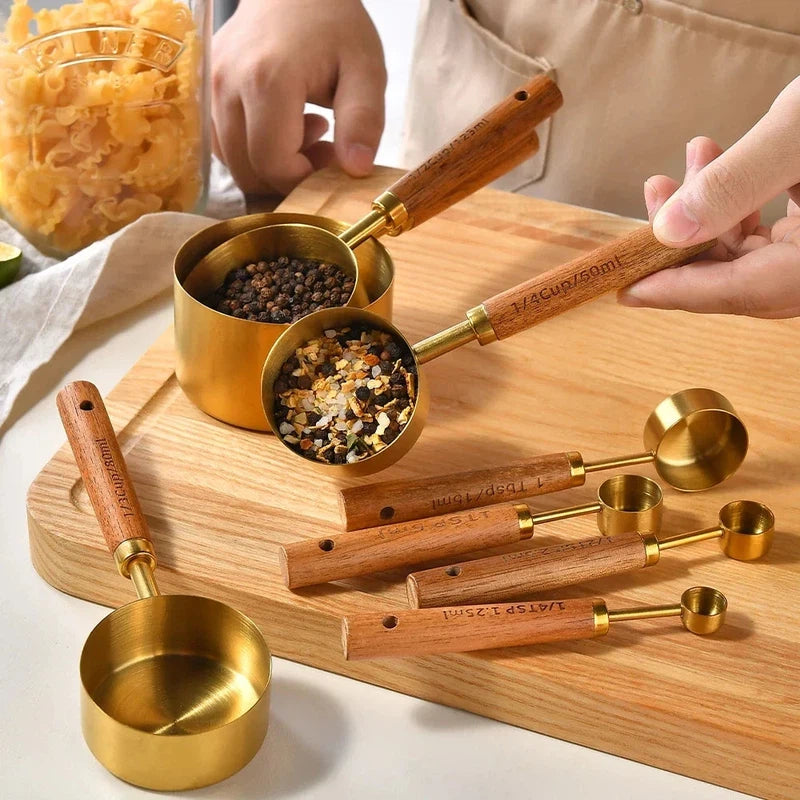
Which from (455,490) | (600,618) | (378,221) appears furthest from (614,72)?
(600,618)

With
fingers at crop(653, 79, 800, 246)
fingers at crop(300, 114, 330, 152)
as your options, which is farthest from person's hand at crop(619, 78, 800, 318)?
fingers at crop(300, 114, 330, 152)

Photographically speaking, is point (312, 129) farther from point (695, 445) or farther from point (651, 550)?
point (651, 550)

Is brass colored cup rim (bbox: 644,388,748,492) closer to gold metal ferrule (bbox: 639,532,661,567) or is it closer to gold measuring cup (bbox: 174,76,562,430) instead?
gold metal ferrule (bbox: 639,532,661,567)

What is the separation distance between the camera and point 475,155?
1197 mm

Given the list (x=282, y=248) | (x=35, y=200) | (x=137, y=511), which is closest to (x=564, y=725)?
(x=137, y=511)

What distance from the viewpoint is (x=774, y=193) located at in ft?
3.08

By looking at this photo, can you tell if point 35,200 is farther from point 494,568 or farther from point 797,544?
point 797,544

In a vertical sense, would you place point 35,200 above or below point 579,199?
above

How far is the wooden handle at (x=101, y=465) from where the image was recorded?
94 cm

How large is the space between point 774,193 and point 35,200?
0.76 meters

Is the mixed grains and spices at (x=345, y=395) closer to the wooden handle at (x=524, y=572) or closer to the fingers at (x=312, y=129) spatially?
the wooden handle at (x=524, y=572)

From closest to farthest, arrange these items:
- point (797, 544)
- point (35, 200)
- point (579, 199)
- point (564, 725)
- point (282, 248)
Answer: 1. point (564, 725)
2. point (797, 544)
3. point (282, 248)
4. point (35, 200)
5. point (579, 199)

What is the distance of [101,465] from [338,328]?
9.3 inches

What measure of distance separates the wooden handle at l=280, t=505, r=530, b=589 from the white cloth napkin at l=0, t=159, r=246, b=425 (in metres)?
0.41
